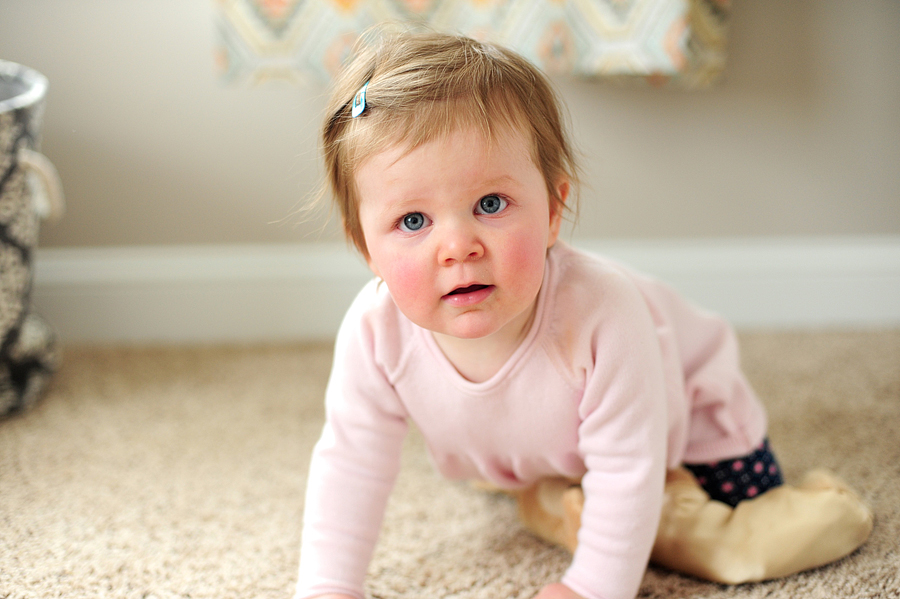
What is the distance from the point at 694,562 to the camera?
713 millimetres

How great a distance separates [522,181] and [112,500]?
2.04 ft

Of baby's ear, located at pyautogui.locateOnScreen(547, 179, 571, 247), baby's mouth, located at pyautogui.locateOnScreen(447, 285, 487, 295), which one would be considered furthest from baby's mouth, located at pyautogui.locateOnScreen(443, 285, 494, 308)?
baby's ear, located at pyautogui.locateOnScreen(547, 179, 571, 247)

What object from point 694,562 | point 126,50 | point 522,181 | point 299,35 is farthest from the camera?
point 126,50

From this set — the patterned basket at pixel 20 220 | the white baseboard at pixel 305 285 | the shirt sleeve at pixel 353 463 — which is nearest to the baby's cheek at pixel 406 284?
the shirt sleeve at pixel 353 463

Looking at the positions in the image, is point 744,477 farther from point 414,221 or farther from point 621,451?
point 414,221

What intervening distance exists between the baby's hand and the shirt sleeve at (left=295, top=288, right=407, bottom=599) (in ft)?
0.53

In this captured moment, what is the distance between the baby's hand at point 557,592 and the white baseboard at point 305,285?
0.84 m

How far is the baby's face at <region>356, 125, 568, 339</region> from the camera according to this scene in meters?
0.57

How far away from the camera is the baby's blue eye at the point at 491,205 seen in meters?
0.59

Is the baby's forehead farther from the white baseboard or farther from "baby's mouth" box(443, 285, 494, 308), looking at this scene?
the white baseboard

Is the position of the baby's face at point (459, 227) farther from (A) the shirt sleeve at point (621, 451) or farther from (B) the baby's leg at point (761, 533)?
(B) the baby's leg at point (761, 533)

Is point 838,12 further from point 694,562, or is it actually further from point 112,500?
point 112,500

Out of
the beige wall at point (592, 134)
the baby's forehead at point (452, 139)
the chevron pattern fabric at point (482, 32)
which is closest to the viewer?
the baby's forehead at point (452, 139)

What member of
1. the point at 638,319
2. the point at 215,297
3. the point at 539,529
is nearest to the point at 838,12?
the point at 638,319
